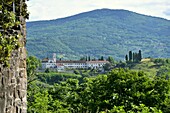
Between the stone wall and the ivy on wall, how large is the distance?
228 millimetres

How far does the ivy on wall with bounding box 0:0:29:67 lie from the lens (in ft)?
28.7

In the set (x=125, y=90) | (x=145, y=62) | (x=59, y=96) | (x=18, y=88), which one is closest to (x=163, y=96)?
(x=125, y=90)

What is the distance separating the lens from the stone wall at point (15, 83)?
8.96m

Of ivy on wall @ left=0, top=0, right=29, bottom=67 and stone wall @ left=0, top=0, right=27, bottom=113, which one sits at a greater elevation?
ivy on wall @ left=0, top=0, right=29, bottom=67

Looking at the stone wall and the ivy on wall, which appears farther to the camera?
the stone wall

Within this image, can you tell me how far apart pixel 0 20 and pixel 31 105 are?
31.1 m

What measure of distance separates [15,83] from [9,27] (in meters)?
1.38

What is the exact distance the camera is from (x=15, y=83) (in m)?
9.43

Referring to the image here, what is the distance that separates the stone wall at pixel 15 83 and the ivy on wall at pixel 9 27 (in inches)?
9.0

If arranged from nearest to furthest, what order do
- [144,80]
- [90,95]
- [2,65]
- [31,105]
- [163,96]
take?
[2,65] < [163,96] < [144,80] < [90,95] < [31,105]

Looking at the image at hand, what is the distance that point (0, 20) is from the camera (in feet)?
29.6

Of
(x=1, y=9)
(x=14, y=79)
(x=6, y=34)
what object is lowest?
(x=14, y=79)

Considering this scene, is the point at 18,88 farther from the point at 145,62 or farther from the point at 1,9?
the point at 145,62

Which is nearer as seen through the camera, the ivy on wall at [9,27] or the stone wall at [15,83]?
the ivy on wall at [9,27]
